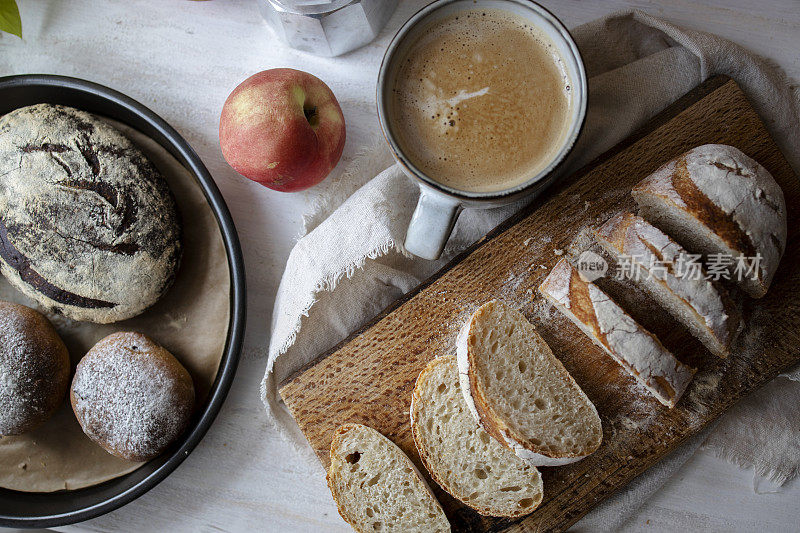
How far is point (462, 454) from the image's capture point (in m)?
1.47

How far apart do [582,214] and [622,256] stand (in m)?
0.18

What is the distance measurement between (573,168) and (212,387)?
111cm

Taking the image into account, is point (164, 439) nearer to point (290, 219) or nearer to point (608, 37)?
point (290, 219)

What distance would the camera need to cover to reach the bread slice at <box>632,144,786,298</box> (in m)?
1.32

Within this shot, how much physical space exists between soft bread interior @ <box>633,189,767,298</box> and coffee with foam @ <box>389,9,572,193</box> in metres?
0.28

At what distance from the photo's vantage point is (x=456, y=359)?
1.49m

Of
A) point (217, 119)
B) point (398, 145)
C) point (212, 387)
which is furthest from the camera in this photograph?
point (217, 119)

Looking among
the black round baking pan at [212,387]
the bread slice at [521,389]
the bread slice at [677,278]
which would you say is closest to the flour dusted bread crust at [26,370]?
the black round baking pan at [212,387]

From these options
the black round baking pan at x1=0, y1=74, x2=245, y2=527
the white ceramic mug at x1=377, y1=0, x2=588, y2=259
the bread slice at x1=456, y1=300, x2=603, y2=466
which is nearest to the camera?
the white ceramic mug at x1=377, y1=0, x2=588, y2=259

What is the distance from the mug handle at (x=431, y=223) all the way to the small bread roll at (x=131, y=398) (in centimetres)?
70

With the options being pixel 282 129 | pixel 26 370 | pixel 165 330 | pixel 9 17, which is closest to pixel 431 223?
pixel 282 129

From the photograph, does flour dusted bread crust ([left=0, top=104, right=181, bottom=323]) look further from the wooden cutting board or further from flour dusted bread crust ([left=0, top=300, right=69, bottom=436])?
the wooden cutting board

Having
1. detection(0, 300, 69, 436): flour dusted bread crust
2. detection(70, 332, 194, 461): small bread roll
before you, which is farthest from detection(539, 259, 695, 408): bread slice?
detection(0, 300, 69, 436): flour dusted bread crust

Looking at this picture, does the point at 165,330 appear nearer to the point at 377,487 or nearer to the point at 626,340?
the point at 377,487
